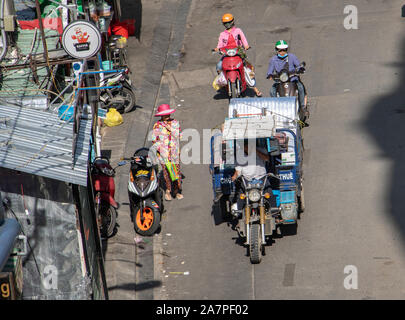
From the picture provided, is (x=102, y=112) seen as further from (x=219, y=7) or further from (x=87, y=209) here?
(x=219, y=7)

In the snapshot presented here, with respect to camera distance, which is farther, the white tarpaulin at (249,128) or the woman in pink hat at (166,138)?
the woman in pink hat at (166,138)

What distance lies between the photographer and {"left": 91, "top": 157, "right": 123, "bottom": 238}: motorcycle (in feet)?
47.2

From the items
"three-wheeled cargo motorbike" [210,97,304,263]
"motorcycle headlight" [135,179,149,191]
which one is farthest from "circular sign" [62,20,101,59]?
"three-wheeled cargo motorbike" [210,97,304,263]

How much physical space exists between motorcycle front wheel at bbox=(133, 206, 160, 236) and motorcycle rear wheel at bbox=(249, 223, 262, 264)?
203 centimetres

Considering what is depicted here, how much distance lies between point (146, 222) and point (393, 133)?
5736 mm

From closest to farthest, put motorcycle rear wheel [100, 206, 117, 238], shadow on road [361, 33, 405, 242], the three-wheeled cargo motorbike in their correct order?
the three-wheeled cargo motorbike, motorcycle rear wheel [100, 206, 117, 238], shadow on road [361, 33, 405, 242]

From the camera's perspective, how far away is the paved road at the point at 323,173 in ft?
43.0

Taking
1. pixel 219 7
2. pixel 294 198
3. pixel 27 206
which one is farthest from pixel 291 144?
pixel 219 7

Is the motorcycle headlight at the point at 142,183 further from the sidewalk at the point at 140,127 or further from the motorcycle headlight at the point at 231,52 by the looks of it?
the motorcycle headlight at the point at 231,52

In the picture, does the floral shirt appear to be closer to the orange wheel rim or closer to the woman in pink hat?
the woman in pink hat

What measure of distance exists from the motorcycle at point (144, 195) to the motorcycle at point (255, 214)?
1744 millimetres

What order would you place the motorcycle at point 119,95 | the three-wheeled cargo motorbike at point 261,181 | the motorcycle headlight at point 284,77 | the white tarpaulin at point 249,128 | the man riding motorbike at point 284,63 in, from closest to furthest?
the white tarpaulin at point 249,128, the three-wheeled cargo motorbike at point 261,181, the motorcycle headlight at point 284,77, the man riding motorbike at point 284,63, the motorcycle at point 119,95

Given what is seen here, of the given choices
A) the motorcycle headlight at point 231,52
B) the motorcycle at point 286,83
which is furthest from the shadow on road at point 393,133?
the motorcycle headlight at point 231,52

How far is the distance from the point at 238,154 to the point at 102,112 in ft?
9.41
